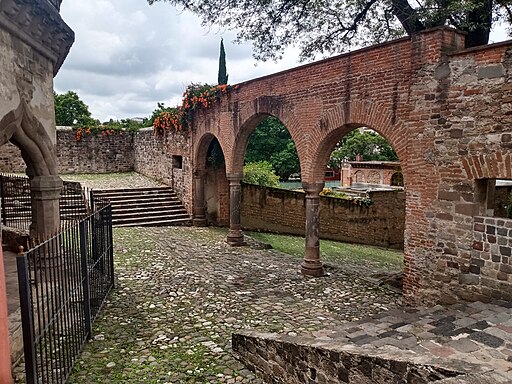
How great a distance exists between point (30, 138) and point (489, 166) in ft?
21.0

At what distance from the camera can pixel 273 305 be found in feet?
22.8

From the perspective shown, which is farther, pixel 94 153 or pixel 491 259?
pixel 94 153

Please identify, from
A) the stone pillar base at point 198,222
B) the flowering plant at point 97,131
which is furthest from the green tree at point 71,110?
the stone pillar base at point 198,222

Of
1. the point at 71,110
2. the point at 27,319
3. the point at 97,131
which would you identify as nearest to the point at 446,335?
the point at 27,319

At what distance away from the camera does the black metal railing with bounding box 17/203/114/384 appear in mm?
3259

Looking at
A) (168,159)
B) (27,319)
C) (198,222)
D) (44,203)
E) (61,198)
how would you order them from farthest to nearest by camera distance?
(168,159) < (198,222) < (61,198) < (44,203) < (27,319)

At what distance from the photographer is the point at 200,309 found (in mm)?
6719

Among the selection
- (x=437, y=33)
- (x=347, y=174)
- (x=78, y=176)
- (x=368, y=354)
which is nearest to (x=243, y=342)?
(x=368, y=354)

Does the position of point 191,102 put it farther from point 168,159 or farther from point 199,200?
point 168,159

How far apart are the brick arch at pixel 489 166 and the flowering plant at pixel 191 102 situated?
7.38 meters

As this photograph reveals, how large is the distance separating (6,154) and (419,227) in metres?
19.6

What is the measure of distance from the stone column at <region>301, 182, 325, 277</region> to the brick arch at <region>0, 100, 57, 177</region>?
4936mm

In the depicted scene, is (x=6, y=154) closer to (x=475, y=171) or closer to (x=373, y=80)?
(x=373, y=80)

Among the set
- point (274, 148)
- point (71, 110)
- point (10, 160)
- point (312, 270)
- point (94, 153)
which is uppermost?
point (71, 110)
